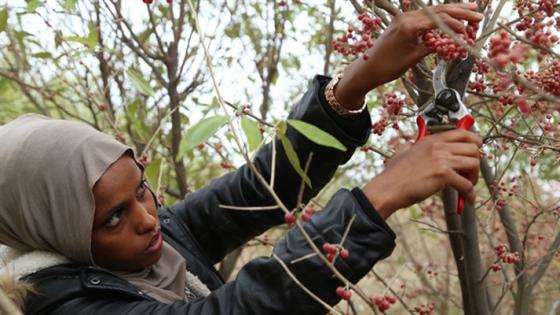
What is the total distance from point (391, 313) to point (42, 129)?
4.68 m

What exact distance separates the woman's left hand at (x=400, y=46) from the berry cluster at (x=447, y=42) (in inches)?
0.9

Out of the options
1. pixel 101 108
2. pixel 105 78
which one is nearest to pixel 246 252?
pixel 105 78

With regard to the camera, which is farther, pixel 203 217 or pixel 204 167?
pixel 204 167

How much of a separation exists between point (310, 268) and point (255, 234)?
92 centimetres

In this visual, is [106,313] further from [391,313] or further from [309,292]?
[391,313]

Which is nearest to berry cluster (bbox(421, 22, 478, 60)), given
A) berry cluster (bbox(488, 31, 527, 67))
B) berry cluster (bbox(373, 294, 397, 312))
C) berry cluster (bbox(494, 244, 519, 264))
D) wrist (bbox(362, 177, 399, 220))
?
berry cluster (bbox(488, 31, 527, 67))

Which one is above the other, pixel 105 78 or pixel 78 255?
pixel 105 78

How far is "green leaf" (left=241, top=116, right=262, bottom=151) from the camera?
1328 mm

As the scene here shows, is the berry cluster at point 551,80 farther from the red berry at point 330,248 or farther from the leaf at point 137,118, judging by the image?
the leaf at point 137,118

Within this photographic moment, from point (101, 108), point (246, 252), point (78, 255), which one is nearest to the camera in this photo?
point (78, 255)

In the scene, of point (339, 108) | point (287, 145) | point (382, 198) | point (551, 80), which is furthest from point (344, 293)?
point (551, 80)

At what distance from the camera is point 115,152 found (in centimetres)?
198

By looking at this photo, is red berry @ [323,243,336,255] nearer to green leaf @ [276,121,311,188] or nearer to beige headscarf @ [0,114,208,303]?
→ green leaf @ [276,121,311,188]

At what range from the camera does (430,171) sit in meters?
1.49
